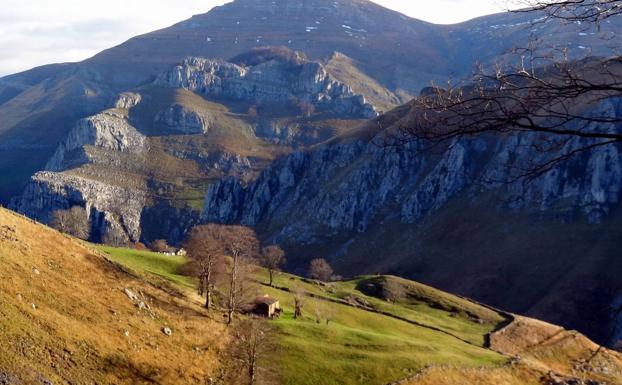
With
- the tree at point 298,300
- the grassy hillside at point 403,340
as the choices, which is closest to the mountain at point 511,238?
the grassy hillside at point 403,340

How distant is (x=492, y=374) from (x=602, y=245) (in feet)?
322

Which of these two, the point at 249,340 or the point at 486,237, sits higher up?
the point at 249,340

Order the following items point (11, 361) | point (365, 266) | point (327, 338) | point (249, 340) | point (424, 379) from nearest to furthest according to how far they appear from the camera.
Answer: point (11, 361)
point (249, 340)
point (424, 379)
point (327, 338)
point (365, 266)

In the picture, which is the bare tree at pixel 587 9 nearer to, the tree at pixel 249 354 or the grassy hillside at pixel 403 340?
the tree at pixel 249 354

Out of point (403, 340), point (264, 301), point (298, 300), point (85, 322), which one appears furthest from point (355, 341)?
point (85, 322)

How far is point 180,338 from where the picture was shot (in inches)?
1843

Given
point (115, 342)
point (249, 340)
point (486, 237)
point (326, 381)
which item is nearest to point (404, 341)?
point (326, 381)

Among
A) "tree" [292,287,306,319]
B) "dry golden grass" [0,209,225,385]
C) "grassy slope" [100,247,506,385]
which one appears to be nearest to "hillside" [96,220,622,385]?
"grassy slope" [100,247,506,385]

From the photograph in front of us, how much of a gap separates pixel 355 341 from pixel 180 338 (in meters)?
18.6

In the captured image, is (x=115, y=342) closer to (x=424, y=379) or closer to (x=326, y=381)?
(x=326, y=381)

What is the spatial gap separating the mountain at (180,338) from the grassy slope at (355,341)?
0.53ft

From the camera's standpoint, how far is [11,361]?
3106 centimetres

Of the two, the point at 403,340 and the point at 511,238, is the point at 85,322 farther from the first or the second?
the point at 511,238

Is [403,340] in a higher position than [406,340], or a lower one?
higher
